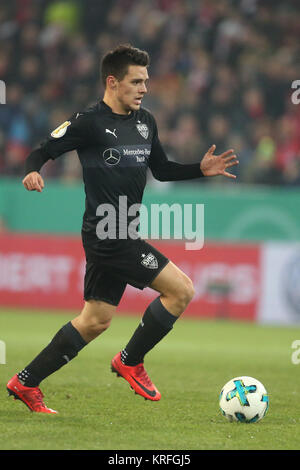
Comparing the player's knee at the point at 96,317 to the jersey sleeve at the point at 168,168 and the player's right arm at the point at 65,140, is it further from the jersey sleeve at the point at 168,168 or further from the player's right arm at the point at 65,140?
the jersey sleeve at the point at 168,168

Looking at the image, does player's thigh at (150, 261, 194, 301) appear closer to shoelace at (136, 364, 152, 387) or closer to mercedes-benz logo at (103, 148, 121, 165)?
shoelace at (136, 364, 152, 387)

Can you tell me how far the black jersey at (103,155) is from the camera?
6.25m

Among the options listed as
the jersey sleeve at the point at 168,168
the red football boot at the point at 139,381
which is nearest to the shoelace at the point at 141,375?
the red football boot at the point at 139,381

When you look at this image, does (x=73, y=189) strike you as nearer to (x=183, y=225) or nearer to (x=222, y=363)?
(x=183, y=225)

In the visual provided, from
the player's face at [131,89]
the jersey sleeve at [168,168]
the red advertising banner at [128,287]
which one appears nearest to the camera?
the player's face at [131,89]

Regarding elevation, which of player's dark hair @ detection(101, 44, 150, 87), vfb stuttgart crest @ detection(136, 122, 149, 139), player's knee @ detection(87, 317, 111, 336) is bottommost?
player's knee @ detection(87, 317, 111, 336)

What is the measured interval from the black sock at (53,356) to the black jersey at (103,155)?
2.19 feet

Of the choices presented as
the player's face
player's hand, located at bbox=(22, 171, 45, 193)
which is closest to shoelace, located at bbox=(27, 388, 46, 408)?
player's hand, located at bbox=(22, 171, 45, 193)

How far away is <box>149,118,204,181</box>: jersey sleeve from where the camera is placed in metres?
6.74

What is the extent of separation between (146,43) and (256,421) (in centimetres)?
1281

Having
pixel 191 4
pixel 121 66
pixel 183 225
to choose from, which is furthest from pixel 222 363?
pixel 191 4

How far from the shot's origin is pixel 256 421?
20.2 ft

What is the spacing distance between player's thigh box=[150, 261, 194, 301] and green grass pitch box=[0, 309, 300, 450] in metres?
0.80

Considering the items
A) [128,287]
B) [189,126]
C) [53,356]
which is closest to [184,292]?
[53,356]
